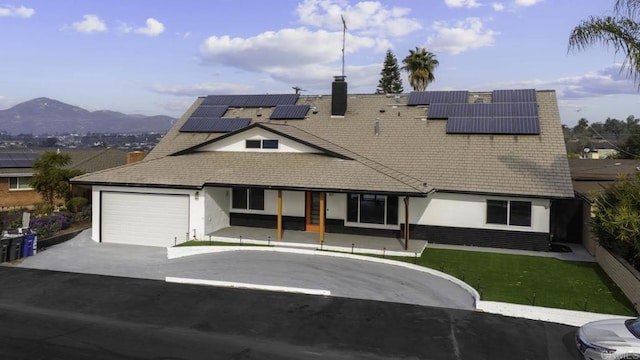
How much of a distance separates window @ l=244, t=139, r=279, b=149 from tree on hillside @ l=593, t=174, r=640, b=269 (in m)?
14.1

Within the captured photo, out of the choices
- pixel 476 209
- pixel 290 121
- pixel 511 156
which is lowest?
pixel 476 209

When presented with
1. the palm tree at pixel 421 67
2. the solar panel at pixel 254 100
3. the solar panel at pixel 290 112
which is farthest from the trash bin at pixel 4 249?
the palm tree at pixel 421 67

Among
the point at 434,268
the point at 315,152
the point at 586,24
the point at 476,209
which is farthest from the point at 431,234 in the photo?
the point at 586,24

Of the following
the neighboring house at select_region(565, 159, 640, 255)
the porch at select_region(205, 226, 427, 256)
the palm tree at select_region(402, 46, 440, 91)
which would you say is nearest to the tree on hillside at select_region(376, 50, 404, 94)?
the palm tree at select_region(402, 46, 440, 91)

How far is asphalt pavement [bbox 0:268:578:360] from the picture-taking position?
10930 mm

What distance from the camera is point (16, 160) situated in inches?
1436

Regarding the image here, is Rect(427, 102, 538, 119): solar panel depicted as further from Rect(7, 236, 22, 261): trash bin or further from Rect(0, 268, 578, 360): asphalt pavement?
Rect(7, 236, 22, 261): trash bin

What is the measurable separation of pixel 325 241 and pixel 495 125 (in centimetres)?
1048

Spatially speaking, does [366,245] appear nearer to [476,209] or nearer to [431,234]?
[431,234]

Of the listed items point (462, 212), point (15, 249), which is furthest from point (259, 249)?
point (15, 249)

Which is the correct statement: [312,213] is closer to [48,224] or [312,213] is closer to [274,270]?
[274,270]

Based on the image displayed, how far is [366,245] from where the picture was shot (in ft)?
68.1

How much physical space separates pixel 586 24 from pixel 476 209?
8801 mm

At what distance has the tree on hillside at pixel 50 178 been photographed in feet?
95.0
